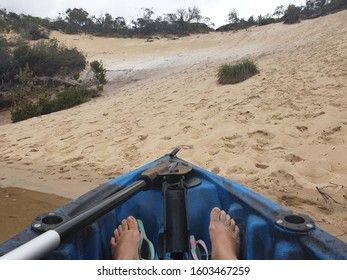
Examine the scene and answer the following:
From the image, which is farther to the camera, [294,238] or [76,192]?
[76,192]

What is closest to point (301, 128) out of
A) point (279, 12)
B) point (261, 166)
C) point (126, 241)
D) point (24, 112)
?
point (261, 166)

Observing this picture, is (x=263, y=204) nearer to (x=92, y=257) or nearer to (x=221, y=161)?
(x=92, y=257)

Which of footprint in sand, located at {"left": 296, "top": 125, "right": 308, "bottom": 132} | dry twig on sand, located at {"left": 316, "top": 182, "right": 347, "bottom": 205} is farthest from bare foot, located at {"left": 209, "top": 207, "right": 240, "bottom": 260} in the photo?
footprint in sand, located at {"left": 296, "top": 125, "right": 308, "bottom": 132}

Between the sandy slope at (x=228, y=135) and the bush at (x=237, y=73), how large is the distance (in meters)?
0.25

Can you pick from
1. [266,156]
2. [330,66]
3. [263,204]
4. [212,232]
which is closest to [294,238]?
[263,204]

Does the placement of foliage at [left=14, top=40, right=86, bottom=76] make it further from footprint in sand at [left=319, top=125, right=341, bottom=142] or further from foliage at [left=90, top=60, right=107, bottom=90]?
footprint in sand at [left=319, top=125, right=341, bottom=142]

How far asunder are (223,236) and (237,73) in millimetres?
5906

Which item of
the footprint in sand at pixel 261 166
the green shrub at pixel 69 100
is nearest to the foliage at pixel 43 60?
the green shrub at pixel 69 100

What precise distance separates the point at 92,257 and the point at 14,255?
76 centimetres

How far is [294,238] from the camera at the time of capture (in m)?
1.72

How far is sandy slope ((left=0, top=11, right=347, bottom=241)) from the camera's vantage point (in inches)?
140

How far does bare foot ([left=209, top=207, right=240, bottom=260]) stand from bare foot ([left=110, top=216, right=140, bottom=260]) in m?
0.44

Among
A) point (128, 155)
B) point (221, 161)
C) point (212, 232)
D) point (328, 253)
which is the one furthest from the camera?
point (128, 155)

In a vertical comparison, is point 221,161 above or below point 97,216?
below
